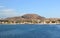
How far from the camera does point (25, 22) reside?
15288 cm

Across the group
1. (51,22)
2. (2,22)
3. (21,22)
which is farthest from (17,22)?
(51,22)

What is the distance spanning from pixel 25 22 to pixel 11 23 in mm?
11931

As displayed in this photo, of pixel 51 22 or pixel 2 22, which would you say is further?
pixel 2 22

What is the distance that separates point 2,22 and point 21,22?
17.6 meters

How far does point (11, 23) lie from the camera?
150000mm

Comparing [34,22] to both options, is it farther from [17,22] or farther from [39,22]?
[17,22]

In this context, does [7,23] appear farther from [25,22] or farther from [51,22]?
[51,22]

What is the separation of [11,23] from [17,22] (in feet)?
22.5

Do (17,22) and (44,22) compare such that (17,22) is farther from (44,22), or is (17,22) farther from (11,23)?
(44,22)

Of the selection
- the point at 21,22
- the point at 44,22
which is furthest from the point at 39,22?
the point at 21,22

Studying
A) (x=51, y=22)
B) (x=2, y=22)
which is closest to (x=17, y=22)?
(x=2, y=22)

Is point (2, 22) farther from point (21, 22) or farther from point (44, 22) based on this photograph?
Result: point (44, 22)

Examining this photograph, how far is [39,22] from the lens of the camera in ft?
502

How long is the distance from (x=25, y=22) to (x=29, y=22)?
A: 3.53m
